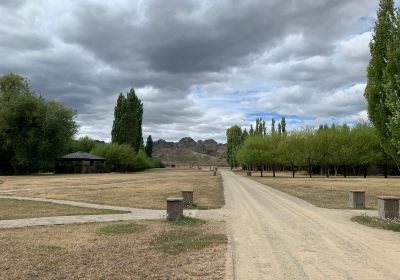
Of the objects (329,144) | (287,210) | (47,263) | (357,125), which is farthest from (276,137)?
(47,263)

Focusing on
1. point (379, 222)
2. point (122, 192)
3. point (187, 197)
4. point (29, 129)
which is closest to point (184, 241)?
point (379, 222)

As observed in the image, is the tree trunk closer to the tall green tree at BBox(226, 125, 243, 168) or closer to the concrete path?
the concrete path

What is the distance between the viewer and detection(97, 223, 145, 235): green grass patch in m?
11.7

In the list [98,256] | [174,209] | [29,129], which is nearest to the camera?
[98,256]

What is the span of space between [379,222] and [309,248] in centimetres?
506

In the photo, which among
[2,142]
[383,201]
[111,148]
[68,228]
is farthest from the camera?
[111,148]

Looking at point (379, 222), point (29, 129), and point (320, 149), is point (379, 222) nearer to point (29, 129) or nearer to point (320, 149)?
point (320, 149)

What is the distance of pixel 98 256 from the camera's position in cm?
874

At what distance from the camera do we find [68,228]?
1245cm

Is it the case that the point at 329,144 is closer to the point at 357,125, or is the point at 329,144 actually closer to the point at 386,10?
the point at 357,125

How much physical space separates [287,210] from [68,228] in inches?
344

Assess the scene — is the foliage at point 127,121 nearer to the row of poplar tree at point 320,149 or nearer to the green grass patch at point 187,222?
the row of poplar tree at point 320,149

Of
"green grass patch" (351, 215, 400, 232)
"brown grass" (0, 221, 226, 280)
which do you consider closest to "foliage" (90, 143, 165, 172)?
"green grass patch" (351, 215, 400, 232)

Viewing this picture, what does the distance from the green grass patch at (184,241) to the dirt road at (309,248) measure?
0.53m
